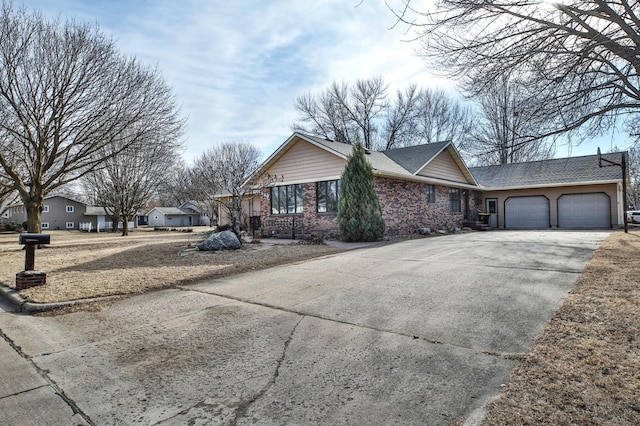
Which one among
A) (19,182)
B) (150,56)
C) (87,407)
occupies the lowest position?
(87,407)

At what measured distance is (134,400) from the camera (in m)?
2.75

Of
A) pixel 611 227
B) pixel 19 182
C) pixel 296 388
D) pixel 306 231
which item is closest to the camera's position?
pixel 296 388

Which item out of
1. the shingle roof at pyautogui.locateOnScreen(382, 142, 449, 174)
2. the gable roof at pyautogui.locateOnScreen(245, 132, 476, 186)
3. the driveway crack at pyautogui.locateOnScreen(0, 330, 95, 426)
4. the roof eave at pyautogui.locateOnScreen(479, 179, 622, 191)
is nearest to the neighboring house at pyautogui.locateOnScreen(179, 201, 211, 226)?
the gable roof at pyautogui.locateOnScreen(245, 132, 476, 186)

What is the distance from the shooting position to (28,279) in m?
6.46

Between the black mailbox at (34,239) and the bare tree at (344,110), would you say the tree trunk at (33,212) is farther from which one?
the bare tree at (344,110)

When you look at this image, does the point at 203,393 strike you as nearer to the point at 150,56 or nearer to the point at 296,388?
the point at 296,388

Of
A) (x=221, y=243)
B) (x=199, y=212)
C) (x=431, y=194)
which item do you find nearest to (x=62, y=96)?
(x=221, y=243)

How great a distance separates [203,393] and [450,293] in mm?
3805

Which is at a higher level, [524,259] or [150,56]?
[150,56]

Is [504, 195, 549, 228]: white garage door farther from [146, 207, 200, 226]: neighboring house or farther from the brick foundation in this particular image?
[146, 207, 200, 226]: neighboring house

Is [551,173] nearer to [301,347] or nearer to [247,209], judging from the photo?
[247,209]

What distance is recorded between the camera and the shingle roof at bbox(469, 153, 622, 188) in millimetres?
20797

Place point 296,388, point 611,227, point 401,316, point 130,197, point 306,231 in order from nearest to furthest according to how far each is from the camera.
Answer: point 296,388
point 401,316
point 306,231
point 611,227
point 130,197

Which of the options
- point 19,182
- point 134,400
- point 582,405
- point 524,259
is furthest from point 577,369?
point 19,182
